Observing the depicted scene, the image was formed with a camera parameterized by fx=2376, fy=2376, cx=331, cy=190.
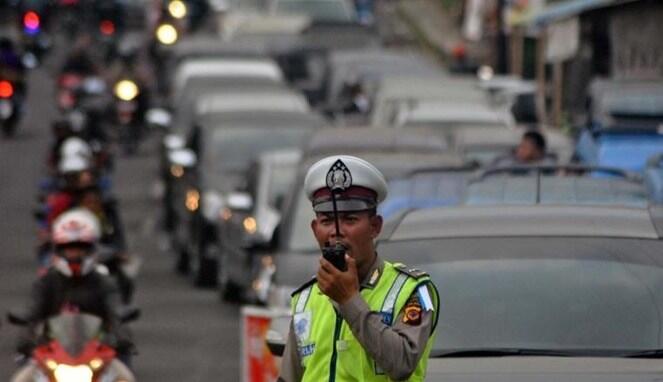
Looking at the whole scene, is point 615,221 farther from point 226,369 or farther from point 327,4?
point 327,4

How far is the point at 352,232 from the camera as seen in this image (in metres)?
6.41

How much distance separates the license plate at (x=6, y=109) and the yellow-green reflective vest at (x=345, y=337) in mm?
32743

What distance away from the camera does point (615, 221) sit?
27.9 ft

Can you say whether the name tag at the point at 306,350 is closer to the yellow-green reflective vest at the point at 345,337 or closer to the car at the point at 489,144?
the yellow-green reflective vest at the point at 345,337

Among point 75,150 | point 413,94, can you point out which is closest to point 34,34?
point 413,94

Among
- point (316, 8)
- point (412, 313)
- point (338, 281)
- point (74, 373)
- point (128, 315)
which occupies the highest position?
point (338, 281)

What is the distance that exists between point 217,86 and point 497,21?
51.6 ft

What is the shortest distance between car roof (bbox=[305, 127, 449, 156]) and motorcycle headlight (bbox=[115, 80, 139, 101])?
→ 18184 mm

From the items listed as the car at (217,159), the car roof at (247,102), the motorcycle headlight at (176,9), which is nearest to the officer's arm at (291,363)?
the car at (217,159)

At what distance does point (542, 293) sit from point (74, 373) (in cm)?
369

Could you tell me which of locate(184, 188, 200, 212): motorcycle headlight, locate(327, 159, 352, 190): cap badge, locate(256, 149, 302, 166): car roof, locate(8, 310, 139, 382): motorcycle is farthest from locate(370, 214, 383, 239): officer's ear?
locate(184, 188, 200, 212): motorcycle headlight

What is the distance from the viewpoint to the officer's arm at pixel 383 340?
630 centimetres

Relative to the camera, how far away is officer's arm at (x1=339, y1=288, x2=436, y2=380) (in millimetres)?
6301

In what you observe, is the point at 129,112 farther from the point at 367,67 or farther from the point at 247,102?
the point at 247,102
